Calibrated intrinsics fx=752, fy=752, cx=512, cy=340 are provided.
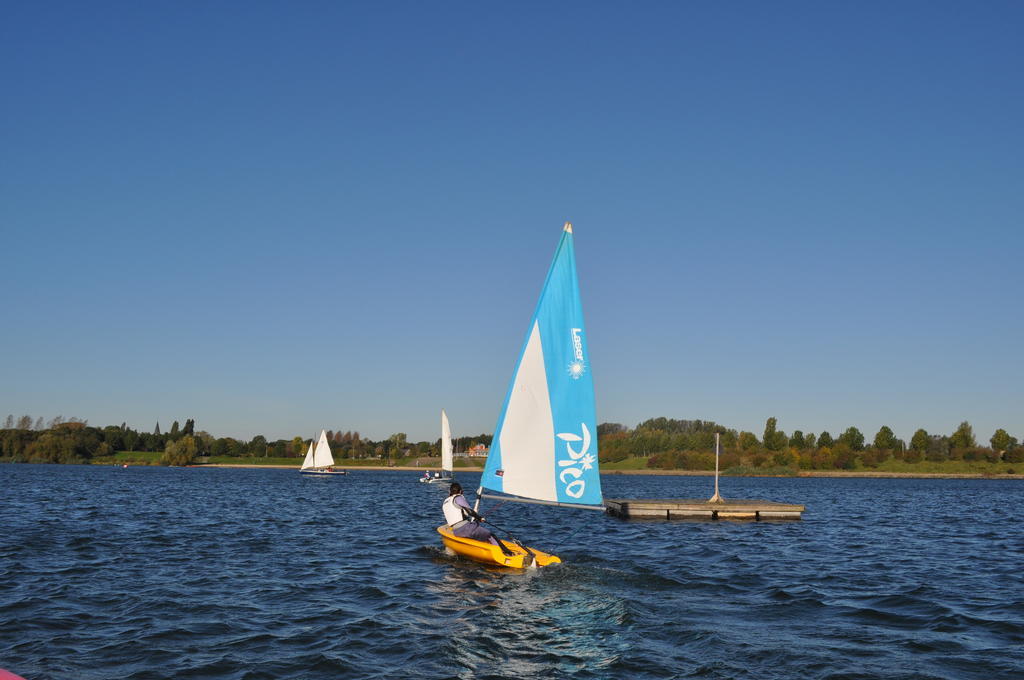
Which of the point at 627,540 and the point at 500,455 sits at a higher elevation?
the point at 500,455

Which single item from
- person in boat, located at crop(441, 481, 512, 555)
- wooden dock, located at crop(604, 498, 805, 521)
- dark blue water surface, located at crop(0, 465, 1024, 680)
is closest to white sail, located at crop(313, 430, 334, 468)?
wooden dock, located at crop(604, 498, 805, 521)

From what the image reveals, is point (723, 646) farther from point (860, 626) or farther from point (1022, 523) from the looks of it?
point (1022, 523)

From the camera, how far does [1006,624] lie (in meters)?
17.3

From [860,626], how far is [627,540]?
60.4 feet

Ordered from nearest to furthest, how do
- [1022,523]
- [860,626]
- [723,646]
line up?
1. [723,646]
2. [860,626]
3. [1022,523]

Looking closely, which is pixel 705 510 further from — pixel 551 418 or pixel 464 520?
pixel 551 418

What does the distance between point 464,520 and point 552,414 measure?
17.2ft

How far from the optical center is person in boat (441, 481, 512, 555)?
2381 centimetres

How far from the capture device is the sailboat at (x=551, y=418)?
21688 mm

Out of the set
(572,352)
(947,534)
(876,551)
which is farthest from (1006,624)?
(947,534)

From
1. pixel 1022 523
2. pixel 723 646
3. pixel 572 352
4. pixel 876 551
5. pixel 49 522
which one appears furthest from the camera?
pixel 1022 523

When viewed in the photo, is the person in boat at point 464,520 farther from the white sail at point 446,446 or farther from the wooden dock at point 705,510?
the white sail at point 446,446

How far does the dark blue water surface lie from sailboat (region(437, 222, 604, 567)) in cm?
264

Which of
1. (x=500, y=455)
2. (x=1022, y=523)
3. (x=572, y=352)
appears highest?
(x=572, y=352)
